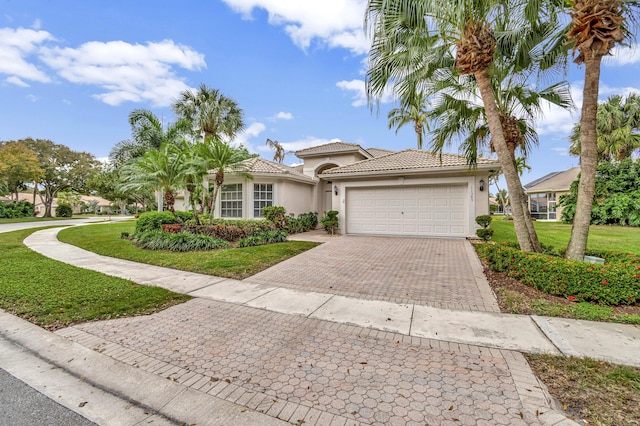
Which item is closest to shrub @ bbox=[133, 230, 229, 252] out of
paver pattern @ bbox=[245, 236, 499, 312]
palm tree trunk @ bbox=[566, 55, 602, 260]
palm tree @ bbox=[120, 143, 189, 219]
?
palm tree @ bbox=[120, 143, 189, 219]

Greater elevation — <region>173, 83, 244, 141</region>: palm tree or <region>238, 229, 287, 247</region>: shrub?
<region>173, 83, 244, 141</region>: palm tree

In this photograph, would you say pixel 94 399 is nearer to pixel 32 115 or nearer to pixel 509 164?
pixel 509 164

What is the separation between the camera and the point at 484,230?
11.3 m

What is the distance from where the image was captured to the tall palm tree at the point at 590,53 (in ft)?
16.3

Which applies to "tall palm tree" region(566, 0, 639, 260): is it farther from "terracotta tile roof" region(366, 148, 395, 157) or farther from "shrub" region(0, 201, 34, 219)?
"shrub" region(0, 201, 34, 219)

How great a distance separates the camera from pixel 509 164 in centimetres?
632

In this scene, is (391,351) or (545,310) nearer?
(391,351)

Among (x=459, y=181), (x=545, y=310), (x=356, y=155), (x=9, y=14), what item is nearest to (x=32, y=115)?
(x=9, y=14)

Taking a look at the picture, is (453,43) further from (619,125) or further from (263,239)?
(619,125)

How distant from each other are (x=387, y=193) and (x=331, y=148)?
234 inches

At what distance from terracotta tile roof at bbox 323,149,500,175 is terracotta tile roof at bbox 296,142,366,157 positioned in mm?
2986

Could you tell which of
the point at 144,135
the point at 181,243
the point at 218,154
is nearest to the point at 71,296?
the point at 181,243

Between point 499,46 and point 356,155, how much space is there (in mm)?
11239

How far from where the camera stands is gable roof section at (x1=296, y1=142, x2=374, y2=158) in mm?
17578
